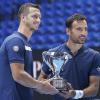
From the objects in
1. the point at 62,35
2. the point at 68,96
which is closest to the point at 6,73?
the point at 68,96

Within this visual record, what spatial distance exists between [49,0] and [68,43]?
352 centimetres

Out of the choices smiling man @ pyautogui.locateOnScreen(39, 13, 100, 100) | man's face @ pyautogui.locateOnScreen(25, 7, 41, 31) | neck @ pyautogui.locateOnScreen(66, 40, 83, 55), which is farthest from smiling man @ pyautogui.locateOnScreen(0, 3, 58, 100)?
neck @ pyautogui.locateOnScreen(66, 40, 83, 55)

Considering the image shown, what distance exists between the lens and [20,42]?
2.24m

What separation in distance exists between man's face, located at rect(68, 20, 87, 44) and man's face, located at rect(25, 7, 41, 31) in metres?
0.30

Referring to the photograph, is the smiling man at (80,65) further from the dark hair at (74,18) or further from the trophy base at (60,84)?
the trophy base at (60,84)

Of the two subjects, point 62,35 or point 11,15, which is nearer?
point 62,35

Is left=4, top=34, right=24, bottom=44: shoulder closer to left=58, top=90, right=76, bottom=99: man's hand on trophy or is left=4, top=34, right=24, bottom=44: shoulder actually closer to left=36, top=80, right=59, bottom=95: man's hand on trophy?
left=36, top=80, right=59, bottom=95: man's hand on trophy

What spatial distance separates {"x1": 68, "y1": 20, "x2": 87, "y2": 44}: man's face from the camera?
2486 millimetres


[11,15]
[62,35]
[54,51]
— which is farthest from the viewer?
[11,15]

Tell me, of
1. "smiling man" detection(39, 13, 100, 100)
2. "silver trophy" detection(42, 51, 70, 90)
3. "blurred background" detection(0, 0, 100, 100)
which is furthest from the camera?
"blurred background" detection(0, 0, 100, 100)

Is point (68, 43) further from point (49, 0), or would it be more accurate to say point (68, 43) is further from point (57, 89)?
point (49, 0)

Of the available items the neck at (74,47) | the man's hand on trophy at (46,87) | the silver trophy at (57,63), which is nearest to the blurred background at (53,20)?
the neck at (74,47)

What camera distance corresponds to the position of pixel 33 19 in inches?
92.3

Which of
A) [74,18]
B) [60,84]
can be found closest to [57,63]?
[60,84]
